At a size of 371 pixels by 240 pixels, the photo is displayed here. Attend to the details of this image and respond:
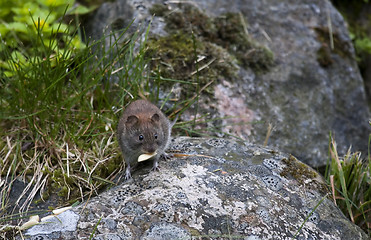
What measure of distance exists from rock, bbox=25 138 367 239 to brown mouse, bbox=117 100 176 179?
6.8 inches

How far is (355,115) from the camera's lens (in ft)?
20.3

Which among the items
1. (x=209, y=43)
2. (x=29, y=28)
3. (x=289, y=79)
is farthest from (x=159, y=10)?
(x=289, y=79)

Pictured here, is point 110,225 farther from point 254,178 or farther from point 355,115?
point 355,115

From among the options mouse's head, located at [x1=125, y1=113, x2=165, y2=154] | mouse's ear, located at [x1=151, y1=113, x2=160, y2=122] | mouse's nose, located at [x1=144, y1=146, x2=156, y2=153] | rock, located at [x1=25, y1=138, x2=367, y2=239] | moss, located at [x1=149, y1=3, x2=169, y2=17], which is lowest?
rock, located at [x1=25, y1=138, x2=367, y2=239]

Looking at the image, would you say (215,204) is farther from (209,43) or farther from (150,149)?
(209,43)

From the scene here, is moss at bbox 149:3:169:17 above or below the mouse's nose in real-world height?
above

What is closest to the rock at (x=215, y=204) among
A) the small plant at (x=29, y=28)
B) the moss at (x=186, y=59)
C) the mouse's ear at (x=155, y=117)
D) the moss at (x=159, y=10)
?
the mouse's ear at (x=155, y=117)

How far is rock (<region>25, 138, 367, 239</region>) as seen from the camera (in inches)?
120

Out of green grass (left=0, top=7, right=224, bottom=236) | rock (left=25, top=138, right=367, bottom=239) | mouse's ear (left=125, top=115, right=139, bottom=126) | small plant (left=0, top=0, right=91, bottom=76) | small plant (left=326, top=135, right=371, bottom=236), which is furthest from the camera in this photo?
small plant (left=0, top=0, right=91, bottom=76)

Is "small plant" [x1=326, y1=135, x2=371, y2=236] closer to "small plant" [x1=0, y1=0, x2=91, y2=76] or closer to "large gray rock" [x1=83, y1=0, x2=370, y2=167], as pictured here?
"large gray rock" [x1=83, y1=0, x2=370, y2=167]

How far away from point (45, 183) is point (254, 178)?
222 cm

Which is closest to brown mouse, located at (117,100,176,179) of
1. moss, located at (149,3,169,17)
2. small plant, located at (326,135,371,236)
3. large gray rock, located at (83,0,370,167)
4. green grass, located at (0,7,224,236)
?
green grass, located at (0,7,224,236)

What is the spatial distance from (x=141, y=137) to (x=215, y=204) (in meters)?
1.14

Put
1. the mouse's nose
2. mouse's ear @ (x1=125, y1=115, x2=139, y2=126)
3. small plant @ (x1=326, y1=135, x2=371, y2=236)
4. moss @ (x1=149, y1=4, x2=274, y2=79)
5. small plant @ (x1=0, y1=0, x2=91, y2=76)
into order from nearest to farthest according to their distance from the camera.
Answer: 1. the mouse's nose
2. mouse's ear @ (x1=125, y1=115, x2=139, y2=126)
3. small plant @ (x1=326, y1=135, x2=371, y2=236)
4. small plant @ (x1=0, y1=0, x2=91, y2=76)
5. moss @ (x1=149, y1=4, x2=274, y2=79)
